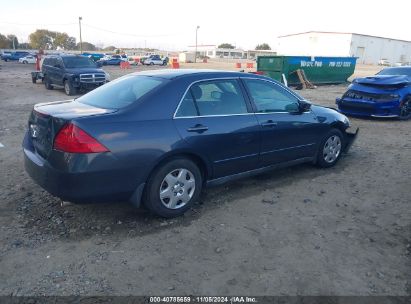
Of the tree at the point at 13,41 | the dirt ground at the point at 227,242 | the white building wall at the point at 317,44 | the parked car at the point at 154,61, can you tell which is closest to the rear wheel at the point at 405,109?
the dirt ground at the point at 227,242

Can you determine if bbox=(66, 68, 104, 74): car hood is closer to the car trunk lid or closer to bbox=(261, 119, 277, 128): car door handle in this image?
A: the car trunk lid

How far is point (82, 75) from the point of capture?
1540 cm

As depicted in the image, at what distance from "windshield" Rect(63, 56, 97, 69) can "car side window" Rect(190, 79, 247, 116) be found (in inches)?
541

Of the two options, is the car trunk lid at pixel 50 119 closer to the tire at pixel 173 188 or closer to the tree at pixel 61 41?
the tire at pixel 173 188

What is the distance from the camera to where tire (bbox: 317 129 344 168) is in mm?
5758

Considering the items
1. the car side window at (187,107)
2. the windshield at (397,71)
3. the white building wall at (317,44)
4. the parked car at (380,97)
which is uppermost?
the white building wall at (317,44)

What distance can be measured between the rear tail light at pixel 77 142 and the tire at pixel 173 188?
0.67 m

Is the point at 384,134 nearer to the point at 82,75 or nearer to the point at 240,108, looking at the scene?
the point at 240,108

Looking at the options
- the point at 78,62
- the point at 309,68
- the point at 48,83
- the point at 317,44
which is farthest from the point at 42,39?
the point at 309,68

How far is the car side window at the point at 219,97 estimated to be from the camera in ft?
13.7

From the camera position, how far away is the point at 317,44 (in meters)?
92.5

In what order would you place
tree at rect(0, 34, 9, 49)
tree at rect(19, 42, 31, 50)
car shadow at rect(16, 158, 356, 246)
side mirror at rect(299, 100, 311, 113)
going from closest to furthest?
car shadow at rect(16, 158, 356, 246), side mirror at rect(299, 100, 311, 113), tree at rect(0, 34, 9, 49), tree at rect(19, 42, 31, 50)

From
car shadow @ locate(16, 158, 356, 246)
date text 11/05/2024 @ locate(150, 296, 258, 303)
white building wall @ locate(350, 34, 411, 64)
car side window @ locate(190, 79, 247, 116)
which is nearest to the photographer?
date text 11/05/2024 @ locate(150, 296, 258, 303)

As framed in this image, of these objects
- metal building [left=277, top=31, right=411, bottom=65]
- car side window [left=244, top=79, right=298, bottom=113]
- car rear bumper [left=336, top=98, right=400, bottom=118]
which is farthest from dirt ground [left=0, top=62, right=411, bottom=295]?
metal building [left=277, top=31, right=411, bottom=65]
